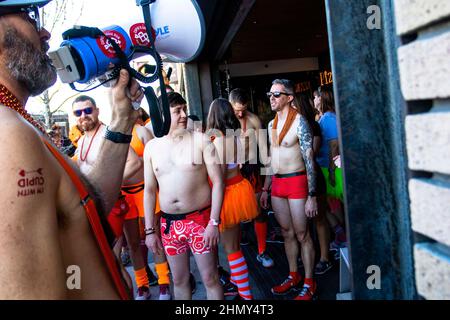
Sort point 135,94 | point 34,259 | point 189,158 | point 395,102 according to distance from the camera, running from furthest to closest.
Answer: point 189,158 < point 135,94 < point 395,102 < point 34,259

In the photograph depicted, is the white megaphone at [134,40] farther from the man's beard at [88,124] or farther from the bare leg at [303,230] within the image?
the man's beard at [88,124]

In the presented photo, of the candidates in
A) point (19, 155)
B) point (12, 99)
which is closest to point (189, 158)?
point (12, 99)

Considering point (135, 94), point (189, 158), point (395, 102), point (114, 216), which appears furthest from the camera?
point (114, 216)

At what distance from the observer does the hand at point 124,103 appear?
1.68 m

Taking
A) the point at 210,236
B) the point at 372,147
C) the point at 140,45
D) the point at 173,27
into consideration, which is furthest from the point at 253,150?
the point at 372,147

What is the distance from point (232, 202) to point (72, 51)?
2.39m

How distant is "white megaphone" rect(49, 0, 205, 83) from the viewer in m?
1.44

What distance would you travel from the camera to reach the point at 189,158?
2.91 m

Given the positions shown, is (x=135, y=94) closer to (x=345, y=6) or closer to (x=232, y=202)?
(x=345, y=6)

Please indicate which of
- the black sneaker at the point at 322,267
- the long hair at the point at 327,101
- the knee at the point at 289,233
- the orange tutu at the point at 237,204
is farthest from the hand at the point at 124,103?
the long hair at the point at 327,101

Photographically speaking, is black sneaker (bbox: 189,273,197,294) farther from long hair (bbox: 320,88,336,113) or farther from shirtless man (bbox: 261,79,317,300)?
long hair (bbox: 320,88,336,113)

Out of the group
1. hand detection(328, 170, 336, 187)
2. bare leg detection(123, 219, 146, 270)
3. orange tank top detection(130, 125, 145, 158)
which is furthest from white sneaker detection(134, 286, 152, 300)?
hand detection(328, 170, 336, 187)

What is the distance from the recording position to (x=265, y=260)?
4312 millimetres

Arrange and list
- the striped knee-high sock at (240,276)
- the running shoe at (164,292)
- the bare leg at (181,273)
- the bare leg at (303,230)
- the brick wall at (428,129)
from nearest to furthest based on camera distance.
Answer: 1. the brick wall at (428,129)
2. the bare leg at (181,273)
3. the striped knee-high sock at (240,276)
4. the bare leg at (303,230)
5. the running shoe at (164,292)
